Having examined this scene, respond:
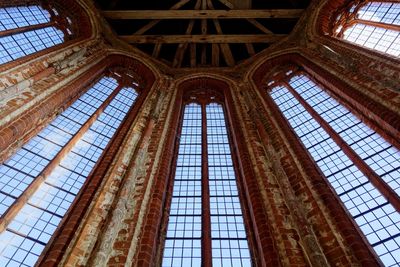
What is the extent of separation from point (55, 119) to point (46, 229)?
13.0 feet

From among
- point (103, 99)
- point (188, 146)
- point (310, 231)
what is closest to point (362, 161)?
point (310, 231)

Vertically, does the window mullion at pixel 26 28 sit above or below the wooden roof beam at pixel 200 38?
below

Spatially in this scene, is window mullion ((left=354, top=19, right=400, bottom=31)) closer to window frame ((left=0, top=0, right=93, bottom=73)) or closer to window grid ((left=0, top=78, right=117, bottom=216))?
window grid ((left=0, top=78, right=117, bottom=216))

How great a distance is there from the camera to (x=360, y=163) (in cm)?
788

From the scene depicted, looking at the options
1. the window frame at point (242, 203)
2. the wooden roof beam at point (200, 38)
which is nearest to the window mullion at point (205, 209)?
the window frame at point (242, 203)

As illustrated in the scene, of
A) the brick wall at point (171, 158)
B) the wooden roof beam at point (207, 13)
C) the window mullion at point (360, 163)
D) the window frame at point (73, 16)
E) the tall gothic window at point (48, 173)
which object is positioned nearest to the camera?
the brick wall at point (171, 158)

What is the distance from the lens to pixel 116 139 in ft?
32.6

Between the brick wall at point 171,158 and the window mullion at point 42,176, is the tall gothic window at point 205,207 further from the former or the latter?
the window mullion at point 42,176

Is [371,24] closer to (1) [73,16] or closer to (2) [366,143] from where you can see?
(2) [366,143]

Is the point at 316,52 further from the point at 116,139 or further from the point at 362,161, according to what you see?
the point at 116,139

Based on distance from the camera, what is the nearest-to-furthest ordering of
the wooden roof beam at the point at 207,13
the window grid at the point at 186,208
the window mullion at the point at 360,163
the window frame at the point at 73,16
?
the window mullion at the point at 360,163 < the window grid at the point at 186,208 < the window frame at the point at 73,16 < the wooden roof beam at the point at 207,13

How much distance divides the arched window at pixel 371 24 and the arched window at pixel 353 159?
2.30 meters

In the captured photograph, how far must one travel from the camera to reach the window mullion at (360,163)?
6.61 m

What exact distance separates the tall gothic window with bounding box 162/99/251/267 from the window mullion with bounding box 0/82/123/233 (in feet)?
9.55
